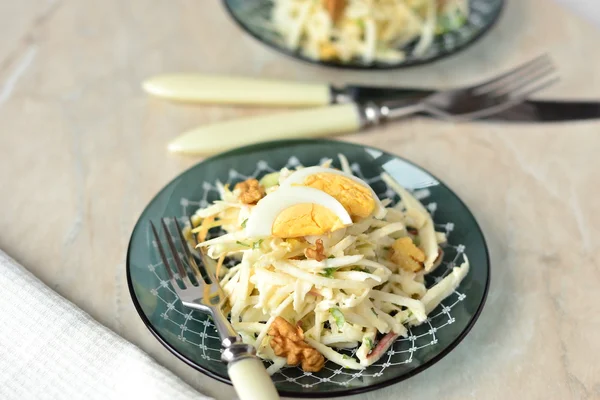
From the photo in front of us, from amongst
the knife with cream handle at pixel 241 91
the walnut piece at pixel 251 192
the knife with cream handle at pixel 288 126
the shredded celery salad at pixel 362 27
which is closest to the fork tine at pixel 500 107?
the knife with cream handle at pixel 288 126

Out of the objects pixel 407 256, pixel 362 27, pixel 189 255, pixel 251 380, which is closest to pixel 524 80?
pixel 362 27

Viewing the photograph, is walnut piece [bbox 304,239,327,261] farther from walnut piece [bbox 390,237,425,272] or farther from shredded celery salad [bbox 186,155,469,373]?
walnut piece [bbox 390,237,425,272]

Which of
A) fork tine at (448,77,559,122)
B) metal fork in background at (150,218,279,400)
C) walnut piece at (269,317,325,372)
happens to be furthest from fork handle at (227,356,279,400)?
fork tine at (448,77,559,122)

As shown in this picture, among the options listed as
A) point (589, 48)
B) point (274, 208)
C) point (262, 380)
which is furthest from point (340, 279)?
point (589, 48)

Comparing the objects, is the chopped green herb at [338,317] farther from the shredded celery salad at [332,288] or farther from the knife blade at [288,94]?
the knife blade at [288,94]

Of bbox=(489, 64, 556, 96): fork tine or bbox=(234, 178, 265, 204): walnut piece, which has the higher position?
bbox=(234, 178, 265, 204): walnut piece
